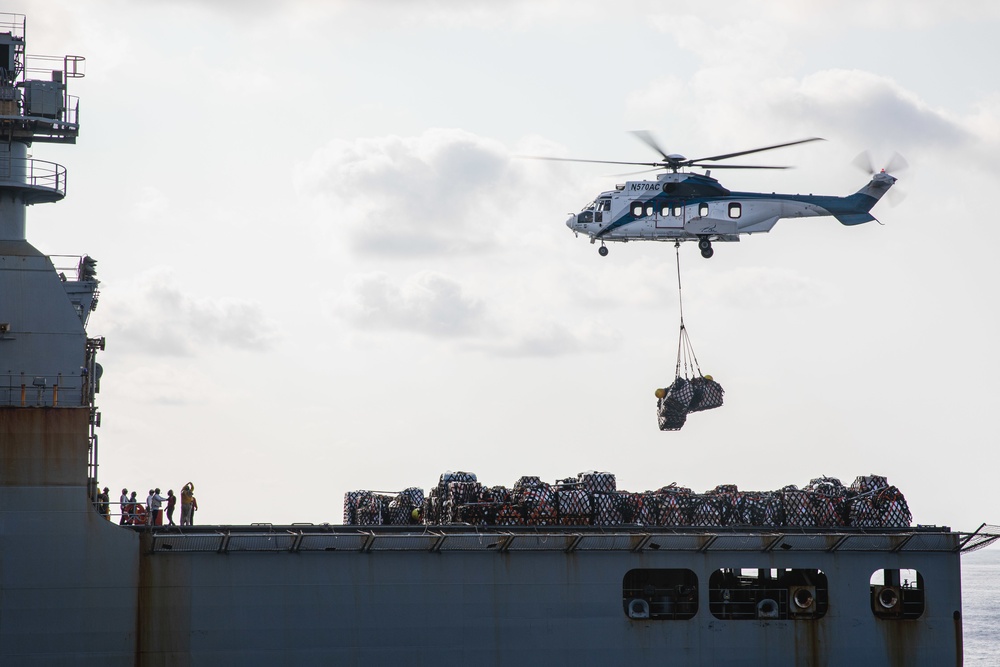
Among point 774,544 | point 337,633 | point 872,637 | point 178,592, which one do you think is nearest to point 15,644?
point 178,592

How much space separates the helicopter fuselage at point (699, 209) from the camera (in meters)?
43.8

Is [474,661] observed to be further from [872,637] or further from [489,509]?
[872,637]

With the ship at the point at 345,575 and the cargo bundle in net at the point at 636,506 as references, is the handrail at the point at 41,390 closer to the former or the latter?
the ship at the point at 345,575

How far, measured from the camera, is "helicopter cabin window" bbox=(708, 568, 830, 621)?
30.3m

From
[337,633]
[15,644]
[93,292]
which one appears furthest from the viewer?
[93,292]

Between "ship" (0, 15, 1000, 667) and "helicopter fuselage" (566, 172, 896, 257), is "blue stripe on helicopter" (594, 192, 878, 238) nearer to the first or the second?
"helicopter fuselage" (566, 172, 896, 257)

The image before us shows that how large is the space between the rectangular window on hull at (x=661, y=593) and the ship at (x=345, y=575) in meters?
0.06

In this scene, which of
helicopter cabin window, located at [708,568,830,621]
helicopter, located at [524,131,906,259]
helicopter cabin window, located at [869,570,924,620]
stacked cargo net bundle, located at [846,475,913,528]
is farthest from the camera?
helicopter, located at [524,131,906,259]

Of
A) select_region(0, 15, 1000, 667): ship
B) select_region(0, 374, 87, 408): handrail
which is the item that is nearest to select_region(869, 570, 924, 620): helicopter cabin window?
select_region(0, 15, 1000, 667): ship

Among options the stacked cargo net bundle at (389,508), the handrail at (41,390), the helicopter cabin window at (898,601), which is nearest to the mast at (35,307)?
the handrail at (41,390)

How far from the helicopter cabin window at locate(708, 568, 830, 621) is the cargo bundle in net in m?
1.52

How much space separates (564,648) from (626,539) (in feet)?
9.66

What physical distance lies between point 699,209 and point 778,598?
16.5m

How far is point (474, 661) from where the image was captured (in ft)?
92.7
